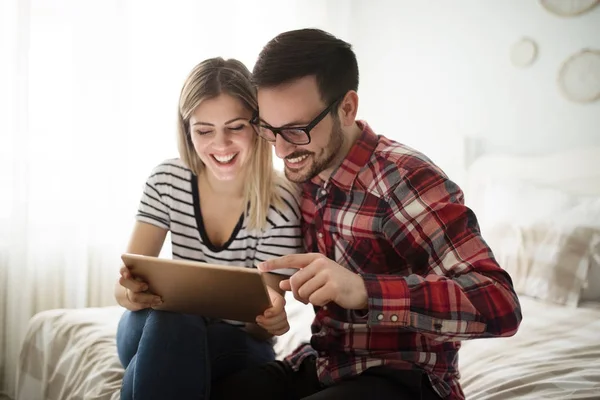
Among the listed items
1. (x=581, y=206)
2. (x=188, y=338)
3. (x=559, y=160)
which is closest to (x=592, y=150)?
(x=559, y=160)

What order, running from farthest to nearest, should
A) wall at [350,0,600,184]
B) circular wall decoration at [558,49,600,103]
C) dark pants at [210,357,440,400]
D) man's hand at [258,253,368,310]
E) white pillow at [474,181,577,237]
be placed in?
wall at [350,0,600,184]
circular wall decoration at [558,49,600,103]
white pillow at [474,181,577,237]
dark pants at [210,357,440,400]
man's hand at [258,253,368,310]

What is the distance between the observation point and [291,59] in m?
1.19

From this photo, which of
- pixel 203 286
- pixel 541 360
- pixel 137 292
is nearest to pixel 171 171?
pixel 137 292

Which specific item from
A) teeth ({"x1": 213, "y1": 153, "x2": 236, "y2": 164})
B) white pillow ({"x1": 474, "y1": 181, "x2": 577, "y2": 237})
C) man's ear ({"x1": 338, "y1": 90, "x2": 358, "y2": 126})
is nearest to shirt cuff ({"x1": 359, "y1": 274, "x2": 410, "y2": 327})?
man's ear ({"x1": 338, "y1": 90, "x2": 358, "y2": 126})

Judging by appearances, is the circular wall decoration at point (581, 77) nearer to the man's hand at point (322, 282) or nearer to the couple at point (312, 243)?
the couple at point (312, 243)

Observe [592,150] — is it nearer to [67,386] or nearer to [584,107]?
[584,107]

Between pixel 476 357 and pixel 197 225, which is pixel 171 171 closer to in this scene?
pixel 197 225

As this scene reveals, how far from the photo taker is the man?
97 centimetres

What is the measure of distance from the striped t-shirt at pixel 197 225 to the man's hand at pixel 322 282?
1.33ft

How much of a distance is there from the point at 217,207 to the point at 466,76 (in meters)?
1.73

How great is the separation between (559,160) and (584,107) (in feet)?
0.77

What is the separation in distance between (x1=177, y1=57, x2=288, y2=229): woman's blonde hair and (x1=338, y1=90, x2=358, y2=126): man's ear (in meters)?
0.24

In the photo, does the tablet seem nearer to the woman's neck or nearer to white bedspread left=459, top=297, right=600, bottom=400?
the woman's neck

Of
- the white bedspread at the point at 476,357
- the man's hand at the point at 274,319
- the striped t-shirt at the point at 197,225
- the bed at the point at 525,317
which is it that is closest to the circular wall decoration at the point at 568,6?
the bed at the point at 525,317
